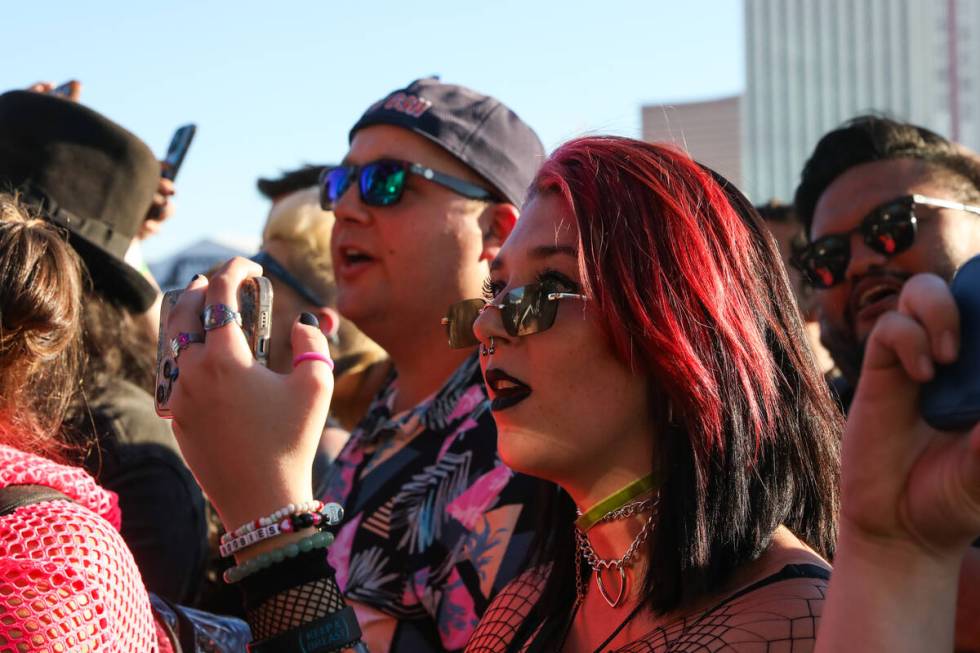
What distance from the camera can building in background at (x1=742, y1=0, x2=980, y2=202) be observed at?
17.8 meters

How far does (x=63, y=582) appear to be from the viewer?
1.71 m

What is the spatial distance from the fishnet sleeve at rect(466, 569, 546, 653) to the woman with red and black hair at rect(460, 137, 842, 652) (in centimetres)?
7

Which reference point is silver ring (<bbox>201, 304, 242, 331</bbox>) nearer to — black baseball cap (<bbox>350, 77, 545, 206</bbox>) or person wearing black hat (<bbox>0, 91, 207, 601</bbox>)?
person wearing black hat (<bbox>0, 91, 207, 601</bbox>)

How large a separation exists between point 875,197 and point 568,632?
78.5 inches

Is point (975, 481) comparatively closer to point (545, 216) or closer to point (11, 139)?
point (545, 216)

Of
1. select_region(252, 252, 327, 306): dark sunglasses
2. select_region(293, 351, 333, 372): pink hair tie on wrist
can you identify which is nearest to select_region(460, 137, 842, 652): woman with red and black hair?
select_region(293, 351, 333, 372): pink hair tie on wrist

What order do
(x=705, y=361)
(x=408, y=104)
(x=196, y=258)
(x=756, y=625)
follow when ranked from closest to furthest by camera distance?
(x=756, y=625) → (x=705, y=361) → (x=408, y=104) → (x=196, y=258)

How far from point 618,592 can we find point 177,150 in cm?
261

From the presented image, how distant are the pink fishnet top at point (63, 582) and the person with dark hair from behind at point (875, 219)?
2.06 meters

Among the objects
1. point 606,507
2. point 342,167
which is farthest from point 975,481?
point 342,167

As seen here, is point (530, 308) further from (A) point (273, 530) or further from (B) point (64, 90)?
(B) point (64, 90)

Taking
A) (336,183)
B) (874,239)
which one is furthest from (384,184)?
(874,239)

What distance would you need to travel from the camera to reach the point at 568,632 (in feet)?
6.65

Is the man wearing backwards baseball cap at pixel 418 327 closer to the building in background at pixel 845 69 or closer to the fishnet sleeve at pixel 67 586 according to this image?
the fishnet sleeve at pixel 67 586
